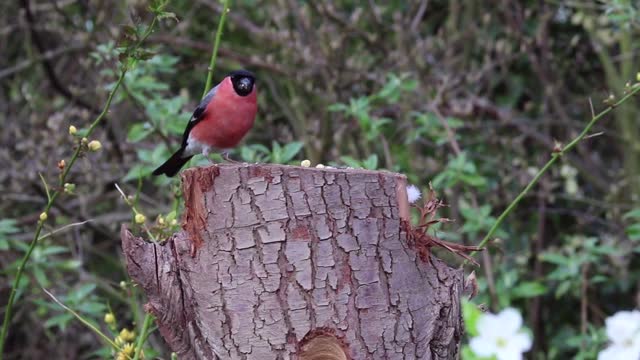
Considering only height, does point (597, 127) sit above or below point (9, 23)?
below

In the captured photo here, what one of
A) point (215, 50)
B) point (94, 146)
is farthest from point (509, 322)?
point (215, 50)

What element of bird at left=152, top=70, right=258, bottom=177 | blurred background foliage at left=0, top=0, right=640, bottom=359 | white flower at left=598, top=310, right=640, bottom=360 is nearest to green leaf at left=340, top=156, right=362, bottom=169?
bird at left=152, top=70, right=258, bottom=177

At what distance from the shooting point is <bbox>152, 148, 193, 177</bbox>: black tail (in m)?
3.39

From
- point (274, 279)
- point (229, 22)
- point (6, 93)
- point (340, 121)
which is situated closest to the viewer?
point (274, 279)

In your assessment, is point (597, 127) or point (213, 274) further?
point (597, 127)

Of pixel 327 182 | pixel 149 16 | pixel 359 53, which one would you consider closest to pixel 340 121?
pixel 359 53

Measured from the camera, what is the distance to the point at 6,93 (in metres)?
5.61

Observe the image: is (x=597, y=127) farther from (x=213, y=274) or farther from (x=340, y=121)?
(x=213, y=274)

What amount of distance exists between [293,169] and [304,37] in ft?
9.61

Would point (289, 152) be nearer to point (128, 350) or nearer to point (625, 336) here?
point (128, 350)

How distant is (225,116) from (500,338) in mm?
2308

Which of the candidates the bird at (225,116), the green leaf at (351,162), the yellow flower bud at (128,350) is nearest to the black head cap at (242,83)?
the bird at (225,116)

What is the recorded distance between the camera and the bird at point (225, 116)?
10.5ft

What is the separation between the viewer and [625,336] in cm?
103
